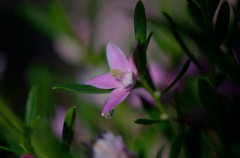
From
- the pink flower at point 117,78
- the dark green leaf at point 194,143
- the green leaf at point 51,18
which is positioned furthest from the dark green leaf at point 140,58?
the green leaf at point 51,18

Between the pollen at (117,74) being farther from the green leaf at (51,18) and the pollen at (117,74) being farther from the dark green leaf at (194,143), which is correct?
the green leaf at (51,18)

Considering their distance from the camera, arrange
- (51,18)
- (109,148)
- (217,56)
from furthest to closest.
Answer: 1. (51,18)
2. (109,148)
3. (217,56)

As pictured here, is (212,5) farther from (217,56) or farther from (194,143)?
(194,143)

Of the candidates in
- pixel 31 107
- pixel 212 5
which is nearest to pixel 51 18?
pixel 31 107

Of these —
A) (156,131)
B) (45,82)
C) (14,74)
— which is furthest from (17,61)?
(156,131)

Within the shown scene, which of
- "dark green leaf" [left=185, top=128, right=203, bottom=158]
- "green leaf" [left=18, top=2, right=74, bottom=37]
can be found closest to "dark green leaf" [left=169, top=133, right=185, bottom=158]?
"dark green leaf" [left=185, top=128, right=203, bottom=158]

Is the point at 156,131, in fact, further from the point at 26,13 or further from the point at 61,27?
the point at 26,13
